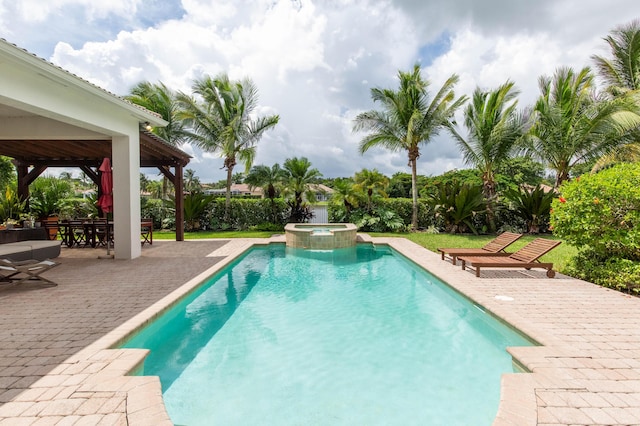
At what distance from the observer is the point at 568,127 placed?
1499 centimetres

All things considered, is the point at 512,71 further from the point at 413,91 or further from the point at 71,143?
the point at 71,143

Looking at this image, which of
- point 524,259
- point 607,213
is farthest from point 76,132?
point 607,213

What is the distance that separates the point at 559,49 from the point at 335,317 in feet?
47.6

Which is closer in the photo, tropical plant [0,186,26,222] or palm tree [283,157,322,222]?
tropical plant [0,186,26,222]

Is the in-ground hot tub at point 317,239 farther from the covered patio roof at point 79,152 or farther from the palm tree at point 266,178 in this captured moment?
the palm tree at point 266,178

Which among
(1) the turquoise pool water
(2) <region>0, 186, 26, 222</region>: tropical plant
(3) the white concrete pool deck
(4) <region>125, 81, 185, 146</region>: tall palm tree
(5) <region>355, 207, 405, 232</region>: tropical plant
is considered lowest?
(1) the turquoise pool water

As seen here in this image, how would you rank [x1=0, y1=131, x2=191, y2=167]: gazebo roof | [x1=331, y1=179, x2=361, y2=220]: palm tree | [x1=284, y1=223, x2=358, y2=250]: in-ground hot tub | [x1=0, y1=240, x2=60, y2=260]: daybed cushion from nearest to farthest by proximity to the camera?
[x1=0, y1=240, x2=60, y2=260]: daybed cushion → [x1=0, y1=131, x2=191, y2=167]: gazebo roof → [x1=284, y1=223, x2=358, y2=250]: in-ground hot tub → [x1=331, y1=179, x2=361, y2=220]: palm tree

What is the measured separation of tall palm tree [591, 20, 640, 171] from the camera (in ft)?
50.3

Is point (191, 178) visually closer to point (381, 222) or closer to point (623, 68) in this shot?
point (381, 222)

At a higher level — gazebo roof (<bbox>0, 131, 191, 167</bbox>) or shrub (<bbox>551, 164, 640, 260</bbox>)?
gazebo roof (<bbox>0, 131, 191, 167</bbox>)

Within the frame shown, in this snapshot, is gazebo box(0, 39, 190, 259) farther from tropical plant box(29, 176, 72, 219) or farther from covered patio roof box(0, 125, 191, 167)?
tropical plant box(29, 176, 72, 219)

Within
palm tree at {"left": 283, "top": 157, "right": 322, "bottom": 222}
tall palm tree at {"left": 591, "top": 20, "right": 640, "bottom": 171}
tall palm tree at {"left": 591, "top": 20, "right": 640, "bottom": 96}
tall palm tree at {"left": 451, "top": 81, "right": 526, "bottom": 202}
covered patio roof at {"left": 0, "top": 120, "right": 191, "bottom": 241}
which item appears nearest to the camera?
covered patio roof at {"left": 0, "top": 120, "right": 191, "bottom": 241}

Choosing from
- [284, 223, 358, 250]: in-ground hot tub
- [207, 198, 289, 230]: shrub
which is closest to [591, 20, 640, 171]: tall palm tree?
[284, 223, 358, 250]: in-ground hot tub

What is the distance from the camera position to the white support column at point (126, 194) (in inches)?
385
